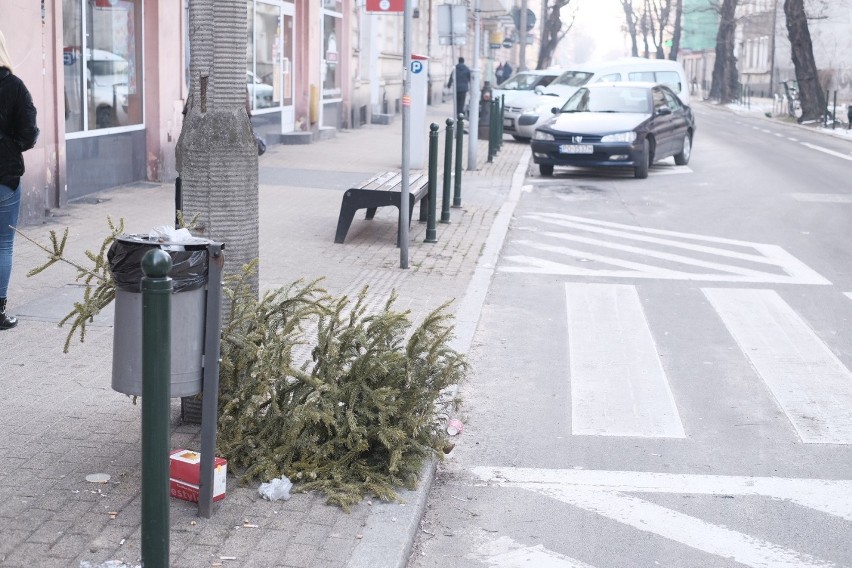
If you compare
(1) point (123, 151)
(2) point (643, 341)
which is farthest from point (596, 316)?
(1) point (123, 151)

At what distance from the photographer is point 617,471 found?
5.50m

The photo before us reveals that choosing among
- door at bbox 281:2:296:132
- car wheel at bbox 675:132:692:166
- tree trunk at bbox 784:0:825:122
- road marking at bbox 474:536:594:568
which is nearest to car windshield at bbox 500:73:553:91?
door at bbox 281:2:296:132

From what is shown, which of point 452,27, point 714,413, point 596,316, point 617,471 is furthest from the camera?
point 452,27

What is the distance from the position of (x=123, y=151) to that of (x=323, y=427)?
35.6ft

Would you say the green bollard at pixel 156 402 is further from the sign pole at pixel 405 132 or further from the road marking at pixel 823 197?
the road marking at pixel 823 197

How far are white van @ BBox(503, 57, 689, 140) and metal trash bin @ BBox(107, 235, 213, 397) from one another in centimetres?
2146

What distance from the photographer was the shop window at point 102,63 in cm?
1378

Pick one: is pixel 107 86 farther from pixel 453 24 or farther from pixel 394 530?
pixel 394 530

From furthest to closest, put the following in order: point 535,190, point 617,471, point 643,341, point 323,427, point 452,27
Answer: point 452,27, point 535,190, point 643,341, point 617,471, point 323,427

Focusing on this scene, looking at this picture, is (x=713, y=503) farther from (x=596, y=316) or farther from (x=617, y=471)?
(x=596, y=316)

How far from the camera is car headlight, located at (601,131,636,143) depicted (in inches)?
723

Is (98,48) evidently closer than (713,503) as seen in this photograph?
No

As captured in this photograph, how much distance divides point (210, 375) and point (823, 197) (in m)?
14.3

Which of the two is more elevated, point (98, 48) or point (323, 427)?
point (98, 48)
